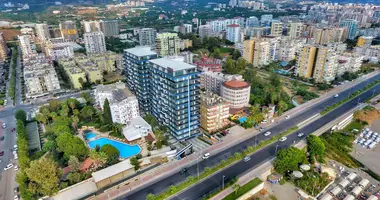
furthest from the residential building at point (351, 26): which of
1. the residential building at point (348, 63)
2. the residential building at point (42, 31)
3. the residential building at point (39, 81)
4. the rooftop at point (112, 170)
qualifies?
the residential building at point (42, 31)

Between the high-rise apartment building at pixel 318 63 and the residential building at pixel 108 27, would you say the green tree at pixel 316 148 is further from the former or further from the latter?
the residential building at pixel 108 27

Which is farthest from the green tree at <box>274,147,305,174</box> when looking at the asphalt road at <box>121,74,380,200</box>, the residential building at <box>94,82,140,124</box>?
the residential building at <box>94,82,140,124</box>

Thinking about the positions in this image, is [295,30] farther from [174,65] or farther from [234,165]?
[234,165]

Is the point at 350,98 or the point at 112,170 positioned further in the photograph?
the point at 350,98

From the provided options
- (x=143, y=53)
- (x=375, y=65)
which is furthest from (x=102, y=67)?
(x=375, y=65)

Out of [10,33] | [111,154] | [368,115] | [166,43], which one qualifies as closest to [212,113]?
[111,154]

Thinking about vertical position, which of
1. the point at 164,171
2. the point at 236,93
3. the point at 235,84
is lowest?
the point at 164,171
